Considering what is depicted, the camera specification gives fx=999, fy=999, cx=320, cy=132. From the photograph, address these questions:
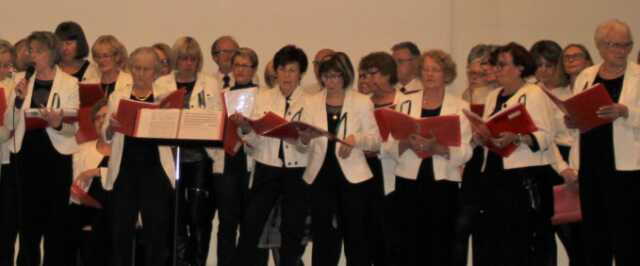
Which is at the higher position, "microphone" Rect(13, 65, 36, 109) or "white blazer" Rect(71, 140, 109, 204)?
"microphone" Rect(13, 65, 36, 109)

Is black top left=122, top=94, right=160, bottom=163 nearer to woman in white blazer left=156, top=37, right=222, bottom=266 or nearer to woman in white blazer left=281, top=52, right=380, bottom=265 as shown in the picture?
woman in white blazer left=156, top=37, right=222, bottom=266

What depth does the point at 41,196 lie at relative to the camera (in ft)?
20.8

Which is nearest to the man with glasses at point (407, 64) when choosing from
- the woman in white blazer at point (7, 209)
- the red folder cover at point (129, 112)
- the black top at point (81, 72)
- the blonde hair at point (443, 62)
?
the blonde hair at point (443, 62)

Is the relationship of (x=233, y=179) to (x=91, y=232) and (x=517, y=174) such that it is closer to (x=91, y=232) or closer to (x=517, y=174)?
(x=91, y=232)

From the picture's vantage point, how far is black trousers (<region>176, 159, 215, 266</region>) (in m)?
6.77

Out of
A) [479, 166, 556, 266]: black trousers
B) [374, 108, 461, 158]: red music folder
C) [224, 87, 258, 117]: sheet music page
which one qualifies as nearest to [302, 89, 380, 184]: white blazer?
[374, 108, 461, 158]: red music folder

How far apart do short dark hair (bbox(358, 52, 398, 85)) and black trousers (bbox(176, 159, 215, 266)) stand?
1364mm

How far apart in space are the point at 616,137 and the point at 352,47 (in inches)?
139

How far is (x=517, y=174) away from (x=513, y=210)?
21cm

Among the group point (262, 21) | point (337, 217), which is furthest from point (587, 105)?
point (262, 21)

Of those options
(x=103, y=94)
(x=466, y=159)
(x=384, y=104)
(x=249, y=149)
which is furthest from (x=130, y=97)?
(x=466, y=159)

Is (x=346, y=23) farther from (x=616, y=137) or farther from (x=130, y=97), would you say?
(x=616, y=137)

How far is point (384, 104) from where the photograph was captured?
21.1 feet

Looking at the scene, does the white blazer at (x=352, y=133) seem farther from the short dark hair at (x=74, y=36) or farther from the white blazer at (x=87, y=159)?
the short dark hair at (x=74, y=36)
